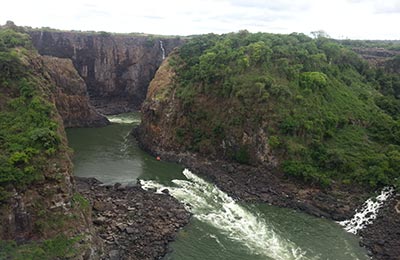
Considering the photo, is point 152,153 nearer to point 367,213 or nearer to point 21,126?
point 21,126

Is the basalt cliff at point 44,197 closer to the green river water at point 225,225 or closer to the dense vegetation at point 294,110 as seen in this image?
the green river water at point 225,225

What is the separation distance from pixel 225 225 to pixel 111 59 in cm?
6398

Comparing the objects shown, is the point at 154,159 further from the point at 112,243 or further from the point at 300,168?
the point at 112,243

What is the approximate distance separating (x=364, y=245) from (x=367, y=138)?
17.7 meters

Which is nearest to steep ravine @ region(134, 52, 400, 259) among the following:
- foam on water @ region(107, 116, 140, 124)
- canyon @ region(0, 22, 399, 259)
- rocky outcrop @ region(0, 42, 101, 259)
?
canyon @ region(0, 22, 399, 259)

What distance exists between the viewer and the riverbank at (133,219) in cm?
3095

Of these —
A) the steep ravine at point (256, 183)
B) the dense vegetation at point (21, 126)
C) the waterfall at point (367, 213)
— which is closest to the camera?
the dense vegetation at point (21, 126)

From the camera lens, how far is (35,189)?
90.1ft

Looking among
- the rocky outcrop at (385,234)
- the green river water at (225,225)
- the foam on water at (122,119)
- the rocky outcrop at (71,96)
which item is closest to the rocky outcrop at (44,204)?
the green river water at (225,225)

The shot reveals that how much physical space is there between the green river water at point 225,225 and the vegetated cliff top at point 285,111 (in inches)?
255

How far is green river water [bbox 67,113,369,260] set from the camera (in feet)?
106

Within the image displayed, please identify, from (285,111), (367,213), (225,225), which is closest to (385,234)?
(367,213)

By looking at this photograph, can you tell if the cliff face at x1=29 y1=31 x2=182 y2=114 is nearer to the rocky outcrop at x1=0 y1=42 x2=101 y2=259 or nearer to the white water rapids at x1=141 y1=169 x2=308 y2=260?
the white water rapids at x1=141 y1=169 x2=308 y2=260

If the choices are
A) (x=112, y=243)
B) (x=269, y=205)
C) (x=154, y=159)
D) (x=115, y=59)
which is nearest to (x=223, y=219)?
(x=269, y=205)
